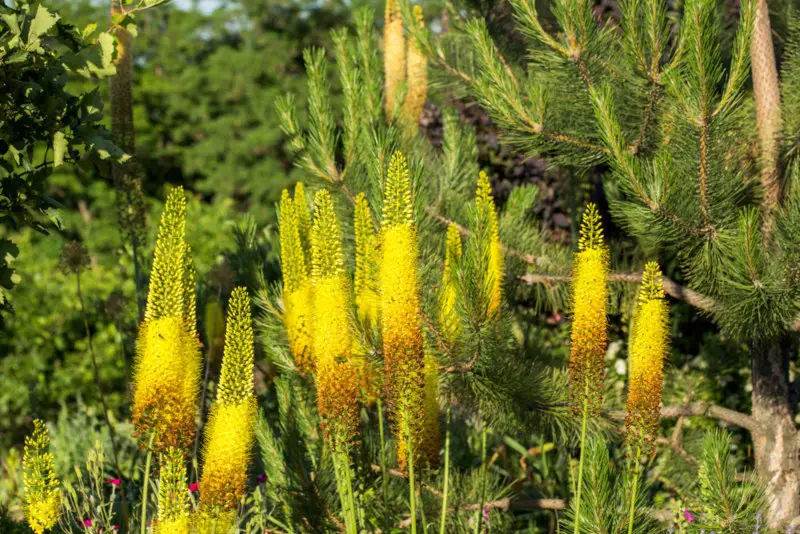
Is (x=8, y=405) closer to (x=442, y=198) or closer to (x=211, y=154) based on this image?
(x=442, y=198)

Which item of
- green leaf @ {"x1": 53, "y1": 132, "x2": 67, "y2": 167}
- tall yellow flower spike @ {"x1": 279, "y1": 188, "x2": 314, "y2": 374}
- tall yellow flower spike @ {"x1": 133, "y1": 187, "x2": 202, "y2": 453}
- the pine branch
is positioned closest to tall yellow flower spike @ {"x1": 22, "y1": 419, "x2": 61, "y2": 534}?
tall yellow flower spike @ {"x1": 133, "y1": 187, "x2": 202, "y2": 453}

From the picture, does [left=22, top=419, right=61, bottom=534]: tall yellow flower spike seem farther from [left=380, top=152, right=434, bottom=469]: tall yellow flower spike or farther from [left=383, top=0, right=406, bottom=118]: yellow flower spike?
[left=383, top=0, right=406, bottom=118]: yellow flower spike

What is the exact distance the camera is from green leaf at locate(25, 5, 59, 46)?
3133 mm

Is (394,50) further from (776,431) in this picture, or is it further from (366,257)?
(776,431)

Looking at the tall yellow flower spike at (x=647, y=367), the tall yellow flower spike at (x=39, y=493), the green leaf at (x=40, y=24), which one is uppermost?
the green leaf at (x=40, y=24)

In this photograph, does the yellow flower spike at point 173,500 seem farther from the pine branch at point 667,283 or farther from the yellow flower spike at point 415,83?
the yellow flower spike at point 415,83

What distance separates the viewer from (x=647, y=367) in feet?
8.26

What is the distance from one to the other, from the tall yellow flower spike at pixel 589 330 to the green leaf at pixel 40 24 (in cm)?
185

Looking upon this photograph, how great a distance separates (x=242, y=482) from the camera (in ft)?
7.98

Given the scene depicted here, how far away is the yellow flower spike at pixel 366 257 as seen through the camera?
9.46 feet

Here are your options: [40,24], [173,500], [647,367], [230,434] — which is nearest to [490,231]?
[647,367]

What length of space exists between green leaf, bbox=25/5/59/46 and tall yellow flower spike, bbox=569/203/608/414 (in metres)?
1.85

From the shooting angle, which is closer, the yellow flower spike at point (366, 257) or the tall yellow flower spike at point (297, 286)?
the yellow flower spike at point (366, 257)

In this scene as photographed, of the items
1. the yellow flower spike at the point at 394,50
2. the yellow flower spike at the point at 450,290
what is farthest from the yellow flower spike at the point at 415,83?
the yellow flower spike at the point at 450,290
